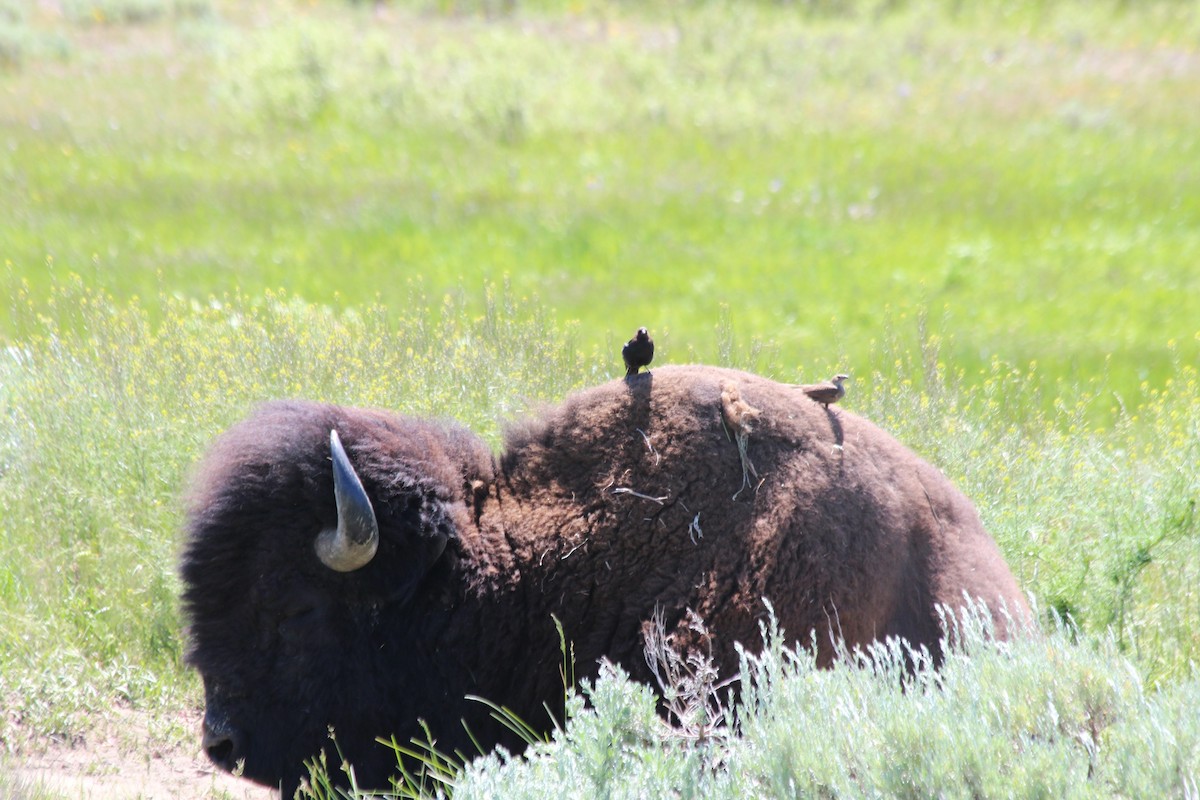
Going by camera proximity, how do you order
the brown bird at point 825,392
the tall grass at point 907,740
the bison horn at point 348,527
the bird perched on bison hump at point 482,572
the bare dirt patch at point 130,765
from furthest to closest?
the bare dirt patch at point 130,765 → the brown bird at point 825,392 → the bird perched on bison hump at point 482,572 → the bison horn at point 348,527 → the tall grass at point 907,740

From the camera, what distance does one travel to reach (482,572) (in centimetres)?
397

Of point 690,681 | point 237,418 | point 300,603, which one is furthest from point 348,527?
point 237,418

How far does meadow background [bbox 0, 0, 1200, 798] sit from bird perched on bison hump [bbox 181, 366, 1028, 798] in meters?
0.34

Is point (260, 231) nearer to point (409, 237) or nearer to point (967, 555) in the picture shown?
point (409, 237)

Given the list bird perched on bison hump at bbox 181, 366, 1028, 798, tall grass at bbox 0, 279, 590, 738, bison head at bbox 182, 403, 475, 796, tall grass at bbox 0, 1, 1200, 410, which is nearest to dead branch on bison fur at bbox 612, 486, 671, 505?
bird perched on bison hump at bbox 181, 366, 1028, 798

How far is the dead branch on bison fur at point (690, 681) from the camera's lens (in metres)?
3.46

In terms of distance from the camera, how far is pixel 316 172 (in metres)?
16.7

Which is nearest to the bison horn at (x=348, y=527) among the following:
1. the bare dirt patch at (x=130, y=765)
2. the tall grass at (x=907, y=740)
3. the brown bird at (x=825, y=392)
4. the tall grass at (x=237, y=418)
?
the tall grass at (x=907, y=740)

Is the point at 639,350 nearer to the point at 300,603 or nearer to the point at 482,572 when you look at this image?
the point at 482,572

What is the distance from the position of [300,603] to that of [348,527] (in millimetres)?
426

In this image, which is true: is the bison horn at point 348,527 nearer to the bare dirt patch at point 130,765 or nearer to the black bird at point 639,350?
the black bird at point 639,350

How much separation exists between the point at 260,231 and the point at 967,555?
12284 millimetres

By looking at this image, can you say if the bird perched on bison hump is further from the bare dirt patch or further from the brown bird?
the bare dirt patch

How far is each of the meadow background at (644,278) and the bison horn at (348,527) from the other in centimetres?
81
